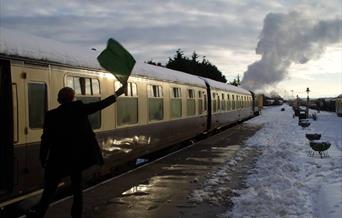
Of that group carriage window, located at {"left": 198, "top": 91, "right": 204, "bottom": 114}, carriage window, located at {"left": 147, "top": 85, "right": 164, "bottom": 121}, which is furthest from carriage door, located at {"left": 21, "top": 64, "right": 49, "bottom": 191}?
carriage window, located at {"left": 198, "top": 91, "right": 204, "bottom": 114}

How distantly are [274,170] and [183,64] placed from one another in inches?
1990

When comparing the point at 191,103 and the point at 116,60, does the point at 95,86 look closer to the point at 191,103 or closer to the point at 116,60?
the point at 116,60

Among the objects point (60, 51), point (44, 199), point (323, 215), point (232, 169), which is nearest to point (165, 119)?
point (232, 169)

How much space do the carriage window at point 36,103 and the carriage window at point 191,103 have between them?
12508 millimetres

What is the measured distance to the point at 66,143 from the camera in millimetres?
6559

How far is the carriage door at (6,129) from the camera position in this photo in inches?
287

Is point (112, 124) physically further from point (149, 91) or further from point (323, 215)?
point (323, 215)

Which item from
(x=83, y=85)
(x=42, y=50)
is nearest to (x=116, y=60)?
(x=42, y=50)

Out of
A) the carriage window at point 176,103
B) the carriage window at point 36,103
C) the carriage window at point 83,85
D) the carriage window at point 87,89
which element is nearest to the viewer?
the carriage window at point 36,103

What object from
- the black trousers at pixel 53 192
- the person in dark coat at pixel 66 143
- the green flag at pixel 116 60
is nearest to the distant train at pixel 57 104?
Answer: the black trousers at pixel 53 192

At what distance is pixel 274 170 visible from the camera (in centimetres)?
1302

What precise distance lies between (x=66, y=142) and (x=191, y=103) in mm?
15027

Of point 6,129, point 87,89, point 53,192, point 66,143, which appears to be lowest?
point 53,192

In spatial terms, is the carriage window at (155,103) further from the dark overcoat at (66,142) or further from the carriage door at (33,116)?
the dark overcoat at (66,142)
